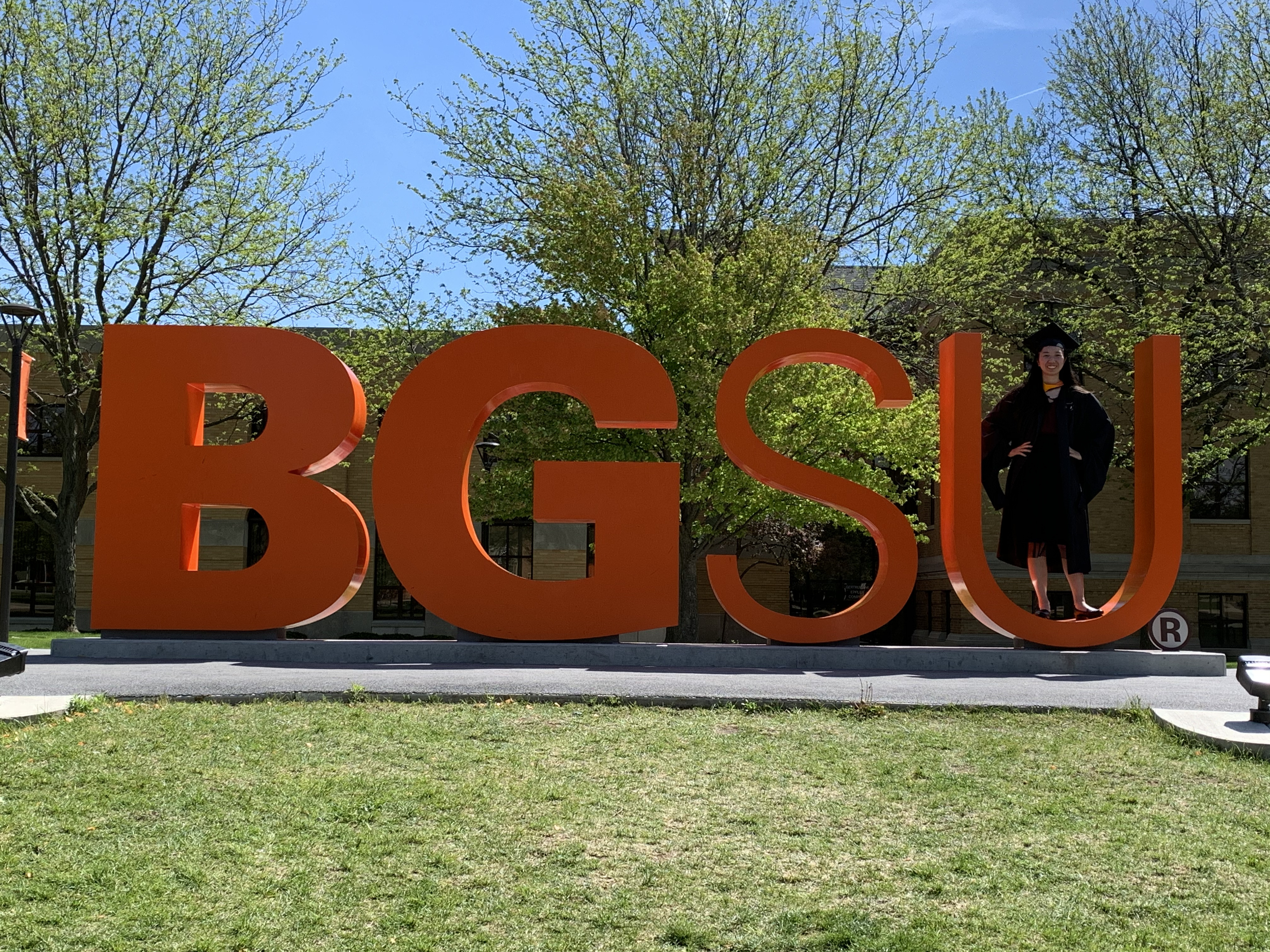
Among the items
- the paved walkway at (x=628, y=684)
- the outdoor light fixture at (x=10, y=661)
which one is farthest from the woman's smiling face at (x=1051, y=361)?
the outdoor light fixture at (x=10, y=661)

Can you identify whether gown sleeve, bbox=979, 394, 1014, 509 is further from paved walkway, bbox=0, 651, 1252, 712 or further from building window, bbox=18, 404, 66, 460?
building window, bbox=18, 404, 66, 460

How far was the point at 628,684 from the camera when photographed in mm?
11789

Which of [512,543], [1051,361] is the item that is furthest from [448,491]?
[512,543]

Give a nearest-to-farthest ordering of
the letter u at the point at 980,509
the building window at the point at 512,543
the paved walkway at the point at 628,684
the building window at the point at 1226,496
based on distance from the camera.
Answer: the paved walkway at the point at 628,684, the letter u at the point at 980,509, the building window at the point at 1226,496, the building window at the point at 512,543

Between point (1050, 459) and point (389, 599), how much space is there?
2274 centimetres

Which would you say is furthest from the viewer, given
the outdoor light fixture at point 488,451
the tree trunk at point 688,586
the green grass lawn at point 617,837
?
the outdoor light fixture at point 488,451

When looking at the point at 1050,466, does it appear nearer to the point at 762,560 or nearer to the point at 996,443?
the point at 996,443

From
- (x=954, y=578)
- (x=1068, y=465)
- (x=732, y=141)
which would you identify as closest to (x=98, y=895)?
(x=954, y=578)

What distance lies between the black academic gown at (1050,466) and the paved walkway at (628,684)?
7.25 ft

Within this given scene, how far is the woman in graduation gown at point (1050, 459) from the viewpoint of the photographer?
15.6 meters

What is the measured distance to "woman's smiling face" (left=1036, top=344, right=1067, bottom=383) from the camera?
15.7m

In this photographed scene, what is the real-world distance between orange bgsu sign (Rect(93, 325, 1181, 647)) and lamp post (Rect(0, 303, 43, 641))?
114 inches

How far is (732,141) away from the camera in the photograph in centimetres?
2400

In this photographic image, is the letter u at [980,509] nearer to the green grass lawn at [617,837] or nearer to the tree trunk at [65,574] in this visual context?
the green grass lawn at [617,837]
